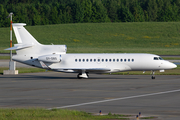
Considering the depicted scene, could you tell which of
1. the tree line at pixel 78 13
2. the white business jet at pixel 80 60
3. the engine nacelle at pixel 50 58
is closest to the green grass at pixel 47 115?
the white business jet at pixel 80 60

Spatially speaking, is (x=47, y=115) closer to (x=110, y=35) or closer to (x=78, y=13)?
(x=110, y=35)

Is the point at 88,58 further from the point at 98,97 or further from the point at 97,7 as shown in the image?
the point at 97,7

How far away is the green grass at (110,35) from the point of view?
128288 millimetres

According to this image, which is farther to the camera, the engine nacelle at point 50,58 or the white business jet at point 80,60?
the engine nacelle at point 50,58

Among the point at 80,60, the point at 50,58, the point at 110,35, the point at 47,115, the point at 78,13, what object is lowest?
the point at 47,115

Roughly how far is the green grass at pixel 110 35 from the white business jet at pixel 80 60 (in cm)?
8099

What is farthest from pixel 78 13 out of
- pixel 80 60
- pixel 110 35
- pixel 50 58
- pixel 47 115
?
pixel 47 115

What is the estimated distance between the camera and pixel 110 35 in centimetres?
14562

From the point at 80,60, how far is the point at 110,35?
4181 inches

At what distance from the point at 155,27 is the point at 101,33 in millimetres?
24293

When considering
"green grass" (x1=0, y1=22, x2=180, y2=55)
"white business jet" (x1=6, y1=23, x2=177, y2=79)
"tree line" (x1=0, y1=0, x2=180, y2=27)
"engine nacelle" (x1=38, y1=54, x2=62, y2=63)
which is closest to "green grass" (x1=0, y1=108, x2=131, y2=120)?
"white business jet" (x1=6, y1=23, x2=177, y2=79)

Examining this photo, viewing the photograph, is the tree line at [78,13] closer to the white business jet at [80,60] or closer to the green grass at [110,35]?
the green grass at [110,35]

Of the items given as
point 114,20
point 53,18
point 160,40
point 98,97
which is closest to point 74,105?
point 98,97

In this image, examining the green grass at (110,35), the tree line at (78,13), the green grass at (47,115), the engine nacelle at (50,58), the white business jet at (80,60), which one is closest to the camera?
the green grass at (47,115)
